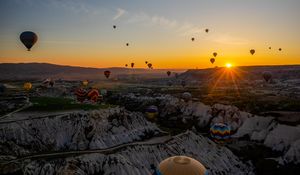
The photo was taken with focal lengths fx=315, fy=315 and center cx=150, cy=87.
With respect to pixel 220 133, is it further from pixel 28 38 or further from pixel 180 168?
pixel 28 38

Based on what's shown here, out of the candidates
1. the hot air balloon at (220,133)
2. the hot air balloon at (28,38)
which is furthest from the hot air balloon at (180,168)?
the hot air balloon at (28,38)

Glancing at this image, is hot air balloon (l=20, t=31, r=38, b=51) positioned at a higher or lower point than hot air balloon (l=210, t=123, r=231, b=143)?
higher

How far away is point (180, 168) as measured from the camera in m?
20.9

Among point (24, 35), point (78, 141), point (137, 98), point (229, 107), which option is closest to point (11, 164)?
point (78, 141)

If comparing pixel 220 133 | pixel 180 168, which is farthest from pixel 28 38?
pixel 180 168

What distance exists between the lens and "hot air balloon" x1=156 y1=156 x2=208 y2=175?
20.7 meters

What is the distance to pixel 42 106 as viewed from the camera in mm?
60250

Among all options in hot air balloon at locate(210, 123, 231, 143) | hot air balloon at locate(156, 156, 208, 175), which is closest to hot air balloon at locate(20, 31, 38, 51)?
hot air balloon at locate(210, 123, 231, 143)

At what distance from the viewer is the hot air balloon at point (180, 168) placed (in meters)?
20.7

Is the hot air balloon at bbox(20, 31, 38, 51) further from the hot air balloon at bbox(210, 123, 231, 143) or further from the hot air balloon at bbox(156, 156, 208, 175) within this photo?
the hot air balloon at bbox(156, 156, 208, 175)

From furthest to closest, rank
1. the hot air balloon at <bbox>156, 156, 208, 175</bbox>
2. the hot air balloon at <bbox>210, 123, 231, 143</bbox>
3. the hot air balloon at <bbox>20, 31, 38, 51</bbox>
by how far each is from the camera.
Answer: the hot air balloon at <bbox>20, 31, 38, 51</bbox>, the hot air balloon at <bbox>210, 123, 231, 143</bbox>, the hot air balloon at <bbox>156, 156, 208, 175</bbox>

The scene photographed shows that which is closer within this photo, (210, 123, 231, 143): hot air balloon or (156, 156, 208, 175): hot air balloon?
(156, 156, 208, 175): hot air balloon

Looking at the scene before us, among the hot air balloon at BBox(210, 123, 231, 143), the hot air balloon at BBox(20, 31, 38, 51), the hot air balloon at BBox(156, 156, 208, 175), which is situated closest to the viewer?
the hot air balloon at BBox(156, 156, 208, 175)

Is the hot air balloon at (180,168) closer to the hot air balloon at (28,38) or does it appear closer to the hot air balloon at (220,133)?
the hot air balloon at (220,133)
